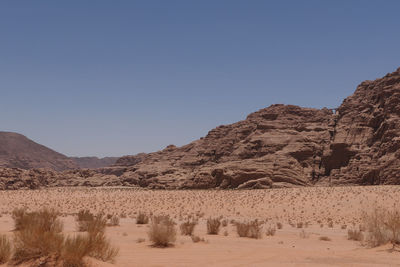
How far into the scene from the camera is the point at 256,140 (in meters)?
62.2

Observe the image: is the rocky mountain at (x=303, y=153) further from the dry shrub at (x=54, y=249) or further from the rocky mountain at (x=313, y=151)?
the dry shrub at (x=54, y=249)

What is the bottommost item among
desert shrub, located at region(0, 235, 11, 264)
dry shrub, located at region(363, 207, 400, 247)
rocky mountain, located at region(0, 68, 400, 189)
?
desert shrub, located at region(0, 235, 11, 264)

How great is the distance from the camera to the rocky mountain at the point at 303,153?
160 ft

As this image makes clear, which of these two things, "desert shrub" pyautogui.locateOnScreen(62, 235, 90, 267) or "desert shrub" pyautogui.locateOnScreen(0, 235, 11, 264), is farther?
"desert shrub" pyautogui.locateOnScreen(0, 235, 11, 264)

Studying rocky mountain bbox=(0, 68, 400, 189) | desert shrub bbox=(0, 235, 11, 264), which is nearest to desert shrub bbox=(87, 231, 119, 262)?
desert shrub bbox=(0, 235, 11, 264)

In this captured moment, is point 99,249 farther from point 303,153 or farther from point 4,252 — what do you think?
point 303,153

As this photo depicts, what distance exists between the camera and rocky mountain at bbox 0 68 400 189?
48.6m

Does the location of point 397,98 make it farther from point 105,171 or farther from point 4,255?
point 105,171

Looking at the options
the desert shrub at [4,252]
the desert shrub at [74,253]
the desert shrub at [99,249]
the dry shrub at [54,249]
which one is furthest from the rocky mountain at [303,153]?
the desert shrub at [74,253]

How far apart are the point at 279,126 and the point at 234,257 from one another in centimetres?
5756

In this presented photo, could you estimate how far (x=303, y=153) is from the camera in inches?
2201

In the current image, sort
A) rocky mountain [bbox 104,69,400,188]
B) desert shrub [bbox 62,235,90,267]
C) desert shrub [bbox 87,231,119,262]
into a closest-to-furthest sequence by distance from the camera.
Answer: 1. desert shrub [bbox 62,235,90,267]
2. desert shrub [bbox 87,231,119,262]
3. rocky mountain [bbox 104,69,400,188]

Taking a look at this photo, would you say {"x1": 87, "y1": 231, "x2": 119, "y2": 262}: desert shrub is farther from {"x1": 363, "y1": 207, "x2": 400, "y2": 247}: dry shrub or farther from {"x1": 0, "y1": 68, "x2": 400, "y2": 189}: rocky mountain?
{"x1": 0, "y1": 68, "x2": 400, "y2": 189}: rocky mountain

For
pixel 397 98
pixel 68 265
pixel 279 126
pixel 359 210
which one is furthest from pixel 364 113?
pixel 68 265
